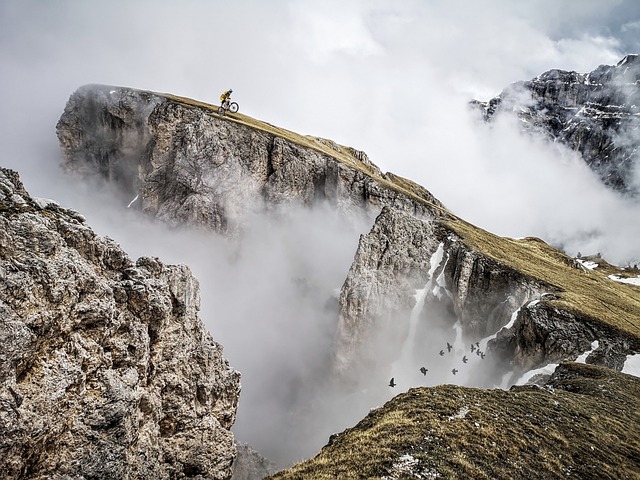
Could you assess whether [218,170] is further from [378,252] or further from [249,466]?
[249,466]

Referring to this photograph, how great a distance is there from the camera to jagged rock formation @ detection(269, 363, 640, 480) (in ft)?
49.9

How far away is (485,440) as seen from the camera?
57.5ft

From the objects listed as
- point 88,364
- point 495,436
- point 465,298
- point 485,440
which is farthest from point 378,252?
point 88,364

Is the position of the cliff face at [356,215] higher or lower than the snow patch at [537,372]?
higher

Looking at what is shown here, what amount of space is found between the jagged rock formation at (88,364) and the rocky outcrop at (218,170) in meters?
63.5

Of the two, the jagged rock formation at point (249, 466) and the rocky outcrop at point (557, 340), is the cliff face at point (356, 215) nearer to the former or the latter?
the rocky outcrop at point (557, 340)

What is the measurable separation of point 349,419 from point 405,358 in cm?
1566

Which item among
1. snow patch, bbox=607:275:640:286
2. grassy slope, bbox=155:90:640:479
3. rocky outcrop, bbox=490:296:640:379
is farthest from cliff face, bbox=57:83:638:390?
snow patch, bbox=607:275:640:286

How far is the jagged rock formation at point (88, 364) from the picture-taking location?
12438 millimetres

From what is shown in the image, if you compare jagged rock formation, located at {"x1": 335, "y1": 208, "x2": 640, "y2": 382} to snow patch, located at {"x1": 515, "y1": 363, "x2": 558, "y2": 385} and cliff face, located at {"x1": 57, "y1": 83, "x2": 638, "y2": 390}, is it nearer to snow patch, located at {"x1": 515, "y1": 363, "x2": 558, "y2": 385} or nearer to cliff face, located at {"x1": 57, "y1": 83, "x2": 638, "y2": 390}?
cliff face, located at {"x1": 57, "y1": 83, "x2": 638, "y2": 390}

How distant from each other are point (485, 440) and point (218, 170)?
79104 millimetres

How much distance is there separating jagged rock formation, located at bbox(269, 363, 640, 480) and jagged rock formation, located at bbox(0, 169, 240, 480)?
7659 millimetres

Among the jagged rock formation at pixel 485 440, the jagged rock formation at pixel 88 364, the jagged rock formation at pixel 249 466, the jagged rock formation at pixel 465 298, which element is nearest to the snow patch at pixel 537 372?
the jagged rock formation at pixel 465 298

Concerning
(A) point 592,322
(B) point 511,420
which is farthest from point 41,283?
(A) point 592,322
